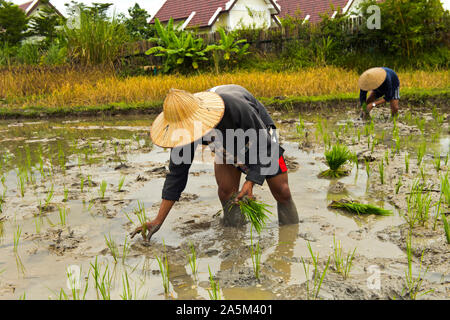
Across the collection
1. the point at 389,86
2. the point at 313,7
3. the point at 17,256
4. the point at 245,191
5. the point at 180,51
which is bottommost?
the point at 17,256

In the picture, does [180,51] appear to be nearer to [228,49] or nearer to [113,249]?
[228,49]

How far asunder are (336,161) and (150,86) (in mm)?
5763

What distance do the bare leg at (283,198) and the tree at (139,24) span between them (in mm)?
18573

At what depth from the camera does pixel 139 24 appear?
21.5 m

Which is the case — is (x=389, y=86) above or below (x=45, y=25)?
below

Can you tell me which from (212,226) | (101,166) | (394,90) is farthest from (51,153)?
(394,90)

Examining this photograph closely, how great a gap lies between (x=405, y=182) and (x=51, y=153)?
3.71 metres

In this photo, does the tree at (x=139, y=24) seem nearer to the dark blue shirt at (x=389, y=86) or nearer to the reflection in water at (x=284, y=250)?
the dark blue shirt at (x=389, y=86)

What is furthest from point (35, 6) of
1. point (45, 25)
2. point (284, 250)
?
point (284, 250)

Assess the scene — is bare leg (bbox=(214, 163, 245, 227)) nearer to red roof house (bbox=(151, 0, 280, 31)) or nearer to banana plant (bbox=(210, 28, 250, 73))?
banana plant (bbox=(210, 28, 250, 73))

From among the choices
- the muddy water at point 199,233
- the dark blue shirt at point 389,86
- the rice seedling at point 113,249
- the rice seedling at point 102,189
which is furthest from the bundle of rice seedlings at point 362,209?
the dark blue shirt at point 389,86

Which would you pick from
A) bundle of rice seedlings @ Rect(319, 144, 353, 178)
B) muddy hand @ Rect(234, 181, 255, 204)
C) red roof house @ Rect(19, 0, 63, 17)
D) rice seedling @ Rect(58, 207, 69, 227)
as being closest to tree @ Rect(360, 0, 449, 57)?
bundle of rice seedlings @ Rect(319, 144, 353, 178)
